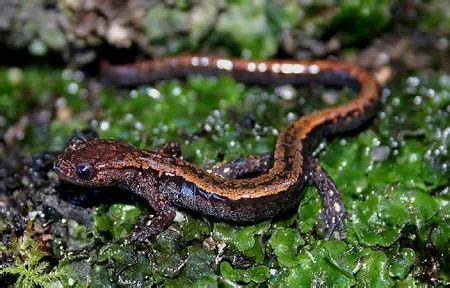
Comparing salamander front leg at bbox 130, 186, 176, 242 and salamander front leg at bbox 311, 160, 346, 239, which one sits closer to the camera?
salamander front leg at bbox 130, 186, 176, 242

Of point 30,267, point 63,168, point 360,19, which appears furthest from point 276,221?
point 360,19

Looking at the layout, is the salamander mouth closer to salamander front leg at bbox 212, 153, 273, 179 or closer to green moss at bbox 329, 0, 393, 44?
salamander front leg at bbox 212, 153, 273, 179

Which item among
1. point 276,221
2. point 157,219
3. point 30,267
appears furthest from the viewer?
point 276,221

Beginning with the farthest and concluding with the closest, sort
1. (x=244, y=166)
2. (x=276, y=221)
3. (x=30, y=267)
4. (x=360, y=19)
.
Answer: (x=360, y=19)
(x=244, y=166)
(x=276, y=221)
(x=30, y=267)

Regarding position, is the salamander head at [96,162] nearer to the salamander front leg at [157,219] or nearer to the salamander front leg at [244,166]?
the salamander front leg at [157,219]

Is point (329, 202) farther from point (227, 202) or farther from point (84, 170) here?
point (84, 170)

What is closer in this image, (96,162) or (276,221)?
(96,162)

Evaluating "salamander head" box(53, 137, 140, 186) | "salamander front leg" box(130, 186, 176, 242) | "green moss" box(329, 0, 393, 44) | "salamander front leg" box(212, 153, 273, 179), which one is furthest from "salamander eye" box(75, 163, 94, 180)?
"green moss" box(329, 0, 393, 44)
